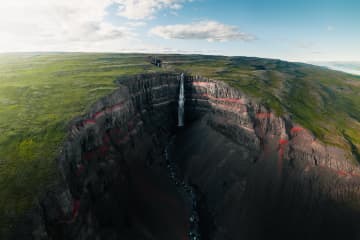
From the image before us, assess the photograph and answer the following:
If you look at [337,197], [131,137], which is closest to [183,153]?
[131,137]

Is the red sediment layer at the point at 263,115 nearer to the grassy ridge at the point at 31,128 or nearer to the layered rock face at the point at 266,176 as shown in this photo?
the layered rock face at the point at 266,176

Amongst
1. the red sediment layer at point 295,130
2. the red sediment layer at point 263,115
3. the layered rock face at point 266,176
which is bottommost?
the layered rock face at point 266,176

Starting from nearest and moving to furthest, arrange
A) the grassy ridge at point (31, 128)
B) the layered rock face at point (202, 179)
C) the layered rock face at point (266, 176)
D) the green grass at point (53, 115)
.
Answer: the grassy ridge at point (31, 128)
the green grass at point (53, 115)
the layered rock face at point (202, 179)
the layered rock face at point (266, 176)

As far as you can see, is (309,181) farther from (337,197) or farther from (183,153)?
(183,153)

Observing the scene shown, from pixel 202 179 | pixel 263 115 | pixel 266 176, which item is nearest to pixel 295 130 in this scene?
pixel 263 115

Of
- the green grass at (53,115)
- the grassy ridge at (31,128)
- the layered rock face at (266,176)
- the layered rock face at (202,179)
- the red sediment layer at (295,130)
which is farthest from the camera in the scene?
the red sediment layer at (295,130)

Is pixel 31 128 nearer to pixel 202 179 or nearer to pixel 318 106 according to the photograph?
pixel 202 179

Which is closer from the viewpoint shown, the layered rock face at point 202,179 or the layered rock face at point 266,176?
the layered rock face at point 202,179

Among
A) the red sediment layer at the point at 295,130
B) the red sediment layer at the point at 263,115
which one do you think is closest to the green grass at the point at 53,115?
the red sediment layer at the point at 295,130

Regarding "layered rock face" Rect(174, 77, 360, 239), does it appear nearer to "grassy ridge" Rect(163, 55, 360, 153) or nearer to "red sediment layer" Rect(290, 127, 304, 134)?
"red sediment layer" Rect(290, 127, 304, 134)
